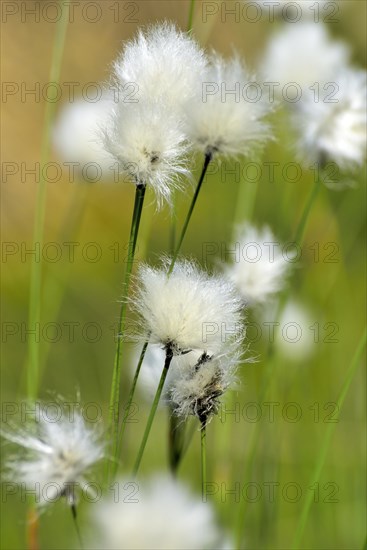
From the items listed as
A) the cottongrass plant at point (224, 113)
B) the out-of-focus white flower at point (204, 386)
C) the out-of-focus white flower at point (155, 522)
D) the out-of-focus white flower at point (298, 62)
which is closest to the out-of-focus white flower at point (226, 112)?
the cottongrass plant at point (224, 113)

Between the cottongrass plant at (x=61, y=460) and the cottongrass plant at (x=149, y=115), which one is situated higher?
the cottongrass plant at (x=149, y=115)

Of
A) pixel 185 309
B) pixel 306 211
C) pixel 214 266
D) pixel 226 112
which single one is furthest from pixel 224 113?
pixel 214 266

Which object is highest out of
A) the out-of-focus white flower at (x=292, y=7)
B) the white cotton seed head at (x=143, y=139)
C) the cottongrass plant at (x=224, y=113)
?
the out-of-focus white flower at (x=292, y=7)

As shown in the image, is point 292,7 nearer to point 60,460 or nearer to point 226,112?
point 226,112

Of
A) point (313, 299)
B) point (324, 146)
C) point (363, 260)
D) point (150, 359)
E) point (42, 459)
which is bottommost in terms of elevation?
point (42, 459)

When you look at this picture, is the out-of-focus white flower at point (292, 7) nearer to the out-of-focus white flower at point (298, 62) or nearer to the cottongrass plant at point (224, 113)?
the out-of-focus white flower at point (298, 62)

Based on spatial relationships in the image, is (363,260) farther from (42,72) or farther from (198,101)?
(198,101)

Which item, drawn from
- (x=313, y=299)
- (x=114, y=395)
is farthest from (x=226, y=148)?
(x=313, y=299)
